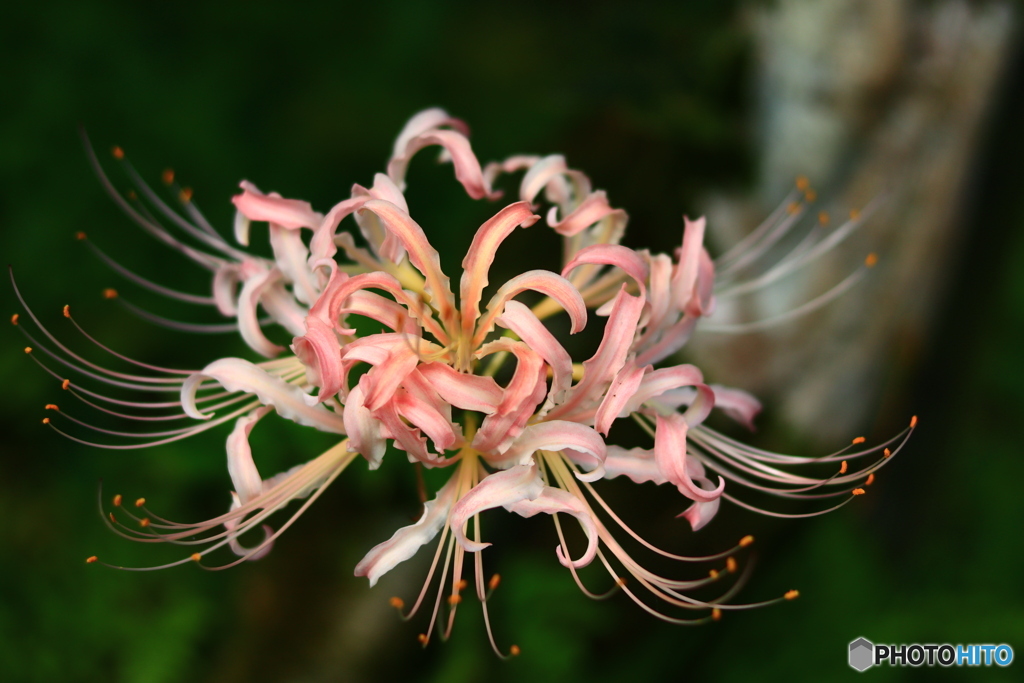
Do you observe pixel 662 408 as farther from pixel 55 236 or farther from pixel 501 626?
pixel 55 236

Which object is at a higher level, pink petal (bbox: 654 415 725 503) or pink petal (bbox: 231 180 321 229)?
pink petal (bbox: 231 180 321 229)

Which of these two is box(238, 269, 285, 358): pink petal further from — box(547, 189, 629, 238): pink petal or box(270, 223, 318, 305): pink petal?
box(547, 189, 629, 238): pink petal

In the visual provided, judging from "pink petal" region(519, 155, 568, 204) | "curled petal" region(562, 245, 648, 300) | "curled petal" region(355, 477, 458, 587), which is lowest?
"curled petal" region(355, 477, 458, 587)

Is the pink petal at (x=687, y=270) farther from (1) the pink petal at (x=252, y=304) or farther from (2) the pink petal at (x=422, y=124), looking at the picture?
(1) the pink petal at (x=252, y=304)

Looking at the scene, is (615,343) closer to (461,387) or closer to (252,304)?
(461,387)

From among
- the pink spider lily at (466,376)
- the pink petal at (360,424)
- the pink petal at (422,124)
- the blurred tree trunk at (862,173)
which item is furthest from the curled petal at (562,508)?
the blurred tree trunk at (862,173)

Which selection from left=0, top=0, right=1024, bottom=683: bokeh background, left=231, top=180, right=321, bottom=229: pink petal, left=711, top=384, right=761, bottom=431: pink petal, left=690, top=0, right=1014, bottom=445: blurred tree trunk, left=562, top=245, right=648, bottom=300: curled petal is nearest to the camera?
left=562, top=245, right=648, bottom=300: curled petal

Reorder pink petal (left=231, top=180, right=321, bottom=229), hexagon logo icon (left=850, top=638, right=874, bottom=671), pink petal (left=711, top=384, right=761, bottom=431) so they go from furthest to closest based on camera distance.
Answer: hexagon logo icon (left=850, top=638, right=874, bottom=671)
pink petal (left=711, top=384, right=761, bottom=431)
pink petal (left=231, top=180, right=321, bottom=229)

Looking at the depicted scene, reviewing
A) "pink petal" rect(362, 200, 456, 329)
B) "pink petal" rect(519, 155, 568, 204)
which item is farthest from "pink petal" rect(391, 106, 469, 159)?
"pink petal" rect(362, 200, 456, 329)
